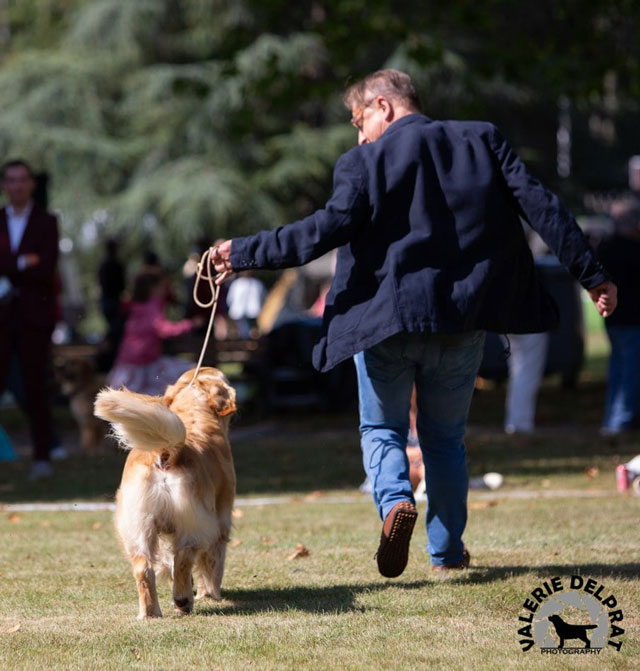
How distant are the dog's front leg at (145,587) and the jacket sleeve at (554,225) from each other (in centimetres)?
202

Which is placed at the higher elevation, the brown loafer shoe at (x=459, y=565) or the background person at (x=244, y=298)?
the brown loafer shoe at (x=459, y=565)

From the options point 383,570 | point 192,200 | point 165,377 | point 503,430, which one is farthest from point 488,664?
point 192,200

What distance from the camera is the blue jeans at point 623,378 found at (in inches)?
494

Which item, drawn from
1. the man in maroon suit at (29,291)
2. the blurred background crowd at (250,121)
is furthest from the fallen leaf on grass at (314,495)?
the blurred background crowd at (250,121)

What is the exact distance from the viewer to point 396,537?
4.79 meters

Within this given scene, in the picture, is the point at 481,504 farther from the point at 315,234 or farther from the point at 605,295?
the point at 315,234

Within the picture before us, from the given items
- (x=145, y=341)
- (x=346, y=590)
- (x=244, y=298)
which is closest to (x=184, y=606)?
(x=346, y=590)

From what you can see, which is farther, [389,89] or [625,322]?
[625,322]

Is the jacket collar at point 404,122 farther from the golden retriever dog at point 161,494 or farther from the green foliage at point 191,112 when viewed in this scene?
the green foliage at point 191,112

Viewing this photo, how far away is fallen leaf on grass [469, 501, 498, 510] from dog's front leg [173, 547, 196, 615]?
347 cm

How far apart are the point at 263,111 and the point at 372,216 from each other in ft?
73.9

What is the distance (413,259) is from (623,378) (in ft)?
27.4

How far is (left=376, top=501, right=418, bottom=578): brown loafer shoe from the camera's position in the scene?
15.6ft

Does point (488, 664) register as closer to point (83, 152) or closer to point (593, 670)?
point (593, 670)
